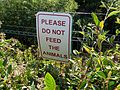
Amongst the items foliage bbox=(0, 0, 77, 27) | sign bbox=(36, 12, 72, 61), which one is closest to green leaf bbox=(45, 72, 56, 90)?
sign bbox=(36, 12, 72, 61)

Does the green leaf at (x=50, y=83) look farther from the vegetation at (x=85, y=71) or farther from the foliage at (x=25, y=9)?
the foliage at (x=25, y=9)

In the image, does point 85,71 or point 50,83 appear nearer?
point 50,83

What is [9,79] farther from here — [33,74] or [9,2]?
[9,2]

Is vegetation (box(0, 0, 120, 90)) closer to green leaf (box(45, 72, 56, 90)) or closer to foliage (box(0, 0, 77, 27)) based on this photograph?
green leaf (box(45, 72, 56, 90))

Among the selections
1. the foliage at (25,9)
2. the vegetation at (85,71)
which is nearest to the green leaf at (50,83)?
the vegetation at (85,71)

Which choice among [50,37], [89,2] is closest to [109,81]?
[50,37]

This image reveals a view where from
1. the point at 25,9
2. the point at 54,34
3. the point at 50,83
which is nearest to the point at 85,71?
the point at 50,83

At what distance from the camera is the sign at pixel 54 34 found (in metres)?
1.82

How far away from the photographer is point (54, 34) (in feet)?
6.30

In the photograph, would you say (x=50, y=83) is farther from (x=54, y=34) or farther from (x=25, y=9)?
(x=25, y=9)

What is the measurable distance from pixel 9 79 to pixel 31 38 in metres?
2.83

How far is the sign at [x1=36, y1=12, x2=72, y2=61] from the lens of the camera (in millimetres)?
1816

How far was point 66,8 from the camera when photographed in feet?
15.8

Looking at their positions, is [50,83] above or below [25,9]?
above
